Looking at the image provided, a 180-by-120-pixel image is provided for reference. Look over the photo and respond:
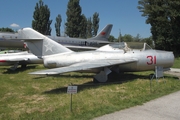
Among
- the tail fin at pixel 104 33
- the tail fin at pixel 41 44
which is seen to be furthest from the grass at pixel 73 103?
the tail fin at pixel 104 33

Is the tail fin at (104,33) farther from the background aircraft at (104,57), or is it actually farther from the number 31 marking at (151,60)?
the number 31 marking at (151,60)

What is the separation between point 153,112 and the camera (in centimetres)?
473

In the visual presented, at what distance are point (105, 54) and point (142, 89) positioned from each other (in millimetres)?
3167

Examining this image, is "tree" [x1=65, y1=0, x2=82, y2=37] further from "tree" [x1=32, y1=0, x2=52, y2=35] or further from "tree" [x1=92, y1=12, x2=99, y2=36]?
"tree" [x1=92, y1=12, x2=99, y2=36]

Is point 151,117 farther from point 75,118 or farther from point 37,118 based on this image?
point 37,118

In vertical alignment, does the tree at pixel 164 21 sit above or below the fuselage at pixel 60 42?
above

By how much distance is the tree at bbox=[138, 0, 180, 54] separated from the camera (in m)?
30.1

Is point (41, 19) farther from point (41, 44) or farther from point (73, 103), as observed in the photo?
point (73, 103)

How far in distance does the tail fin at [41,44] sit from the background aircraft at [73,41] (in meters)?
9.79

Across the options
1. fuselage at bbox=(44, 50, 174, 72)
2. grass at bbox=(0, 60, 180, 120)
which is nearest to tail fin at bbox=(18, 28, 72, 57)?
fuselage at bbox=(44, 50, 174, 72)

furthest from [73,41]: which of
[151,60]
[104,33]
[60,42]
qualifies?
[151,60]

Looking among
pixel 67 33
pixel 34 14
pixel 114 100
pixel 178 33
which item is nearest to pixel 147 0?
pixel 178 33

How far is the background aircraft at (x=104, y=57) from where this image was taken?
885cm

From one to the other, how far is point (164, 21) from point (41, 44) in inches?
1029
